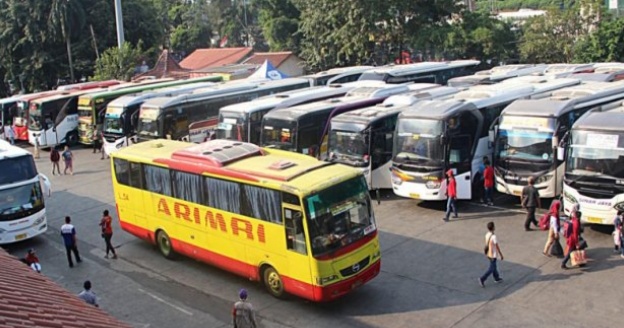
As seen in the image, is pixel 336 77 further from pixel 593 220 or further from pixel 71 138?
pixel 593 220

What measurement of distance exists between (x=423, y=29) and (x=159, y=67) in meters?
19.2

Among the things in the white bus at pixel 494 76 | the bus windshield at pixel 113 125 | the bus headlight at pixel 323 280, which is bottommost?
the bus headlight at pixel 323 280

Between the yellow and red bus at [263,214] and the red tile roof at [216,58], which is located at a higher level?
the red tile roof at [216,58]

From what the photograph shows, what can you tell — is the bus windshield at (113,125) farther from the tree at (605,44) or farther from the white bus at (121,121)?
the tree at (605,44)

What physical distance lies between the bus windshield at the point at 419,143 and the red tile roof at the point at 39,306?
11900mm

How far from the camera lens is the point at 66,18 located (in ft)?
159

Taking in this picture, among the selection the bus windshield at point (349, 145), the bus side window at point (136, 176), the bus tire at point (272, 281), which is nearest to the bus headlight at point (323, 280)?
the bus tire at point (272, 281)

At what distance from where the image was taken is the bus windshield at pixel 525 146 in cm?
1733

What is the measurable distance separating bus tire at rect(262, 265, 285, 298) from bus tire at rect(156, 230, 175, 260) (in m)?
3.42

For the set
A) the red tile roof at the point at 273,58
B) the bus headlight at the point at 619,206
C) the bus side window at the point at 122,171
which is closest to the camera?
the bus headlight at the point at 619,206

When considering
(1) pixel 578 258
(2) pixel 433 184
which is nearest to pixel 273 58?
(2) pixel 433 184

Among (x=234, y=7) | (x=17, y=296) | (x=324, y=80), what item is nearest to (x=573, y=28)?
(x=324, y=80)

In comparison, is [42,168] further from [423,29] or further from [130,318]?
[423,29]

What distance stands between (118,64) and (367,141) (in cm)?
3160
